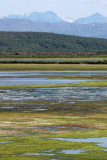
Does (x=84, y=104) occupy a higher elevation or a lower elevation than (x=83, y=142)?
lower

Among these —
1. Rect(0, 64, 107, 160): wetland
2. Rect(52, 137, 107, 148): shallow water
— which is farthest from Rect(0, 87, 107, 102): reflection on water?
Rect(52, 137, 107, 148): shallow water

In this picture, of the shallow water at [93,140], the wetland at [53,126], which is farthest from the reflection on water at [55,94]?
the shallow water at [93,140]

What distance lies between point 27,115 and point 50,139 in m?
7.99

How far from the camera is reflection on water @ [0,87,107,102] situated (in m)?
38.7

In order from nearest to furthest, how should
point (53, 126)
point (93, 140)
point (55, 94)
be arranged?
point (93, 140), point (53, 126), point (55, 94)

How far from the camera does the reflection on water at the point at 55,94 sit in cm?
3869

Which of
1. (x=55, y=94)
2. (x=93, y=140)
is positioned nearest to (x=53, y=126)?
(x=93, y=140)

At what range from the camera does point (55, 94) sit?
42188 mm

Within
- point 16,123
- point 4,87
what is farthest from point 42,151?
point 4,87

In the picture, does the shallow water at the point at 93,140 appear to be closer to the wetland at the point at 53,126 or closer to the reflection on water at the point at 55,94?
the wetland at the point at 53,126

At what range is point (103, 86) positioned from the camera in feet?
167

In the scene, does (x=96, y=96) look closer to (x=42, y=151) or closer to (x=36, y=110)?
(x=36, y=110)

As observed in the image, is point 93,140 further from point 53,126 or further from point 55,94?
point 55,94

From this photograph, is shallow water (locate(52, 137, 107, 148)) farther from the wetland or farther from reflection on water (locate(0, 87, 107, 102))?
reflection on water (locate(0, 87, 107, 102))
